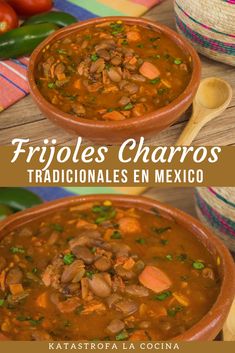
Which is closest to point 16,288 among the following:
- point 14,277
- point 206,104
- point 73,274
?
point 14,277

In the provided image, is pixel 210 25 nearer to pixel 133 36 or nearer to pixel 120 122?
pixel 133 36

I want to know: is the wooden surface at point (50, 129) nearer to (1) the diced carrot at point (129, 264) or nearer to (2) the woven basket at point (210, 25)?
(2) the woven basket at point (210, 25)

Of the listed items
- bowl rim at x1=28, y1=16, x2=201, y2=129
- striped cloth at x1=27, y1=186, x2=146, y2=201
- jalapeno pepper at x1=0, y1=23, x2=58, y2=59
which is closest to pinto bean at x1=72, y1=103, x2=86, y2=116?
bowl rim at x1=28, y1=16, x2=201, y2=129

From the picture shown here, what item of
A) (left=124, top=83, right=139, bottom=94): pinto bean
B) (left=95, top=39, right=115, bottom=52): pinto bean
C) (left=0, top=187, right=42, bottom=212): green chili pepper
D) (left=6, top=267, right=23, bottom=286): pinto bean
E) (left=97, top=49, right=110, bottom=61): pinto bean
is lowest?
(left=0, top=187, right=42, bottom=212): green chili pepper

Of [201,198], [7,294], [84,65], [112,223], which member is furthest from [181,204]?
[7,294]

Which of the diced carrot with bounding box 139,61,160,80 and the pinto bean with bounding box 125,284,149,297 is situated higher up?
the diced carrot with bounding box 139,61,160,80

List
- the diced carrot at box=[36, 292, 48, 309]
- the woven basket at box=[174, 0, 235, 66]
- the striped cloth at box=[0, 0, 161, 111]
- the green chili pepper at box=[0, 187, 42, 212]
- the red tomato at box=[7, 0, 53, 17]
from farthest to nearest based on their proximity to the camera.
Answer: the green chili pepper at box=[0, 187, 42, 212] < the red tomato at box=[7, 0, 53, 17] < the striped cloth at box=[0, 0, 161, 111] < the woven basket at box=[174, 0, 235, 66] < the diced carrot at box=[36, 292, 48, 309]

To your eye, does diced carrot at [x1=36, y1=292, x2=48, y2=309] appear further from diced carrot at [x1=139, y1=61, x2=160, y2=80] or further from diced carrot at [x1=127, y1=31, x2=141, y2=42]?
diced carrot at [x1=127, y1=31, x2=141, y2=42]

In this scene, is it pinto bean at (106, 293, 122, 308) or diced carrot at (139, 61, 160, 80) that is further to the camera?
diced carrot at (139, 61, 160, 80)

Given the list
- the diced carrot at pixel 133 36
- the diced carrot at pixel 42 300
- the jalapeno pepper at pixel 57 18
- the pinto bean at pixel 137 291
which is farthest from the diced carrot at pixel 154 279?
the jalapeno pepper at pixel 57 18
